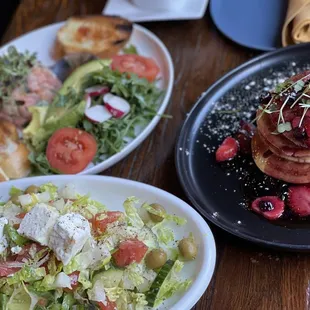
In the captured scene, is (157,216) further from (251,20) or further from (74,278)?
(251,20)

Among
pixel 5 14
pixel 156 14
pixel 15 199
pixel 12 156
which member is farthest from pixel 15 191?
pixel 5 14

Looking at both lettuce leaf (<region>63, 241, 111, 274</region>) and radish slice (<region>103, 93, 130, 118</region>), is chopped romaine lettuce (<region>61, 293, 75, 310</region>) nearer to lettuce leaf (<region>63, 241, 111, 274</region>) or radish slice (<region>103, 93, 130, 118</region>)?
lettuce leaf (<region>63, 241, 111, 274</region>)

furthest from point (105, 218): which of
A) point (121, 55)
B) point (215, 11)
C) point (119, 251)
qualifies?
point (215, 11)

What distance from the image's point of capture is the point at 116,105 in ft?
8.67

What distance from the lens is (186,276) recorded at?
1911mm

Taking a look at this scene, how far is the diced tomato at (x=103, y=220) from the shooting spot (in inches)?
76.0

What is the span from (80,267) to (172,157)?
2.86 ft

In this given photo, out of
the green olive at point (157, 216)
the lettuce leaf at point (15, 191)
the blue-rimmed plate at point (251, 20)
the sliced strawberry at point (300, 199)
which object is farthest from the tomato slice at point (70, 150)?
the blue-rimmed plate at point (251, 20)

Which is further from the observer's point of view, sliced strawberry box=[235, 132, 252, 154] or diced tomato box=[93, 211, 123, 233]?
sliced strawberry box=[235, 132, 252, 154]

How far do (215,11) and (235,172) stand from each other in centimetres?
121

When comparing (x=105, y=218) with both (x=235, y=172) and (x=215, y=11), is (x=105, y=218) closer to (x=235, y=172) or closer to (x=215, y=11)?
(x=235, y=172)

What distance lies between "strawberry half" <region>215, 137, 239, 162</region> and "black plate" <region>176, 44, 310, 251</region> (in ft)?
0.09

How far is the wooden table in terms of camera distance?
6.33ft

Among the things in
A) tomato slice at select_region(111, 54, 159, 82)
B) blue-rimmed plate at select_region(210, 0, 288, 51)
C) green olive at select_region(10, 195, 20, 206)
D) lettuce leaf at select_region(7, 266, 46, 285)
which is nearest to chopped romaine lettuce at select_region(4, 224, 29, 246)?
lettuce leaf at select_region(7, 266, 46, 285)
